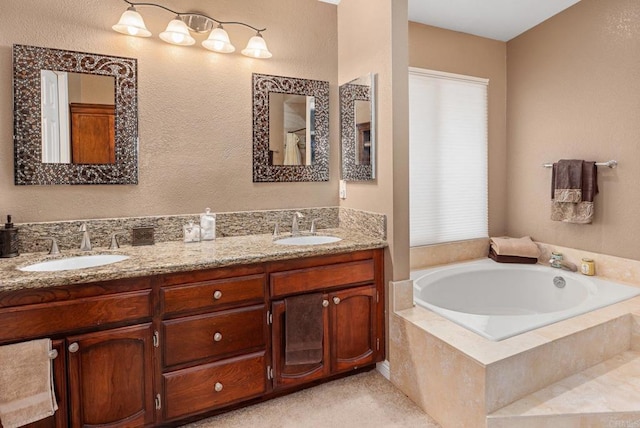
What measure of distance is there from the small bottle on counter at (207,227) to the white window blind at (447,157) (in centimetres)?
164

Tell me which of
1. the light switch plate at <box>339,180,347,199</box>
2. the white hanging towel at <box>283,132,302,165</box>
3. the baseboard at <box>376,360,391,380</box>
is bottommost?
the baseboard at <box>376,360,391,380</box>

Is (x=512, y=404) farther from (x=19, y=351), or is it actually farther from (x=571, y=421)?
(x=19, y=351)

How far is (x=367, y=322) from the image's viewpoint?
226cm

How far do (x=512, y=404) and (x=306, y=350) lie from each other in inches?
40.3

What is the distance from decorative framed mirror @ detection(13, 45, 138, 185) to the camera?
76.7 inches

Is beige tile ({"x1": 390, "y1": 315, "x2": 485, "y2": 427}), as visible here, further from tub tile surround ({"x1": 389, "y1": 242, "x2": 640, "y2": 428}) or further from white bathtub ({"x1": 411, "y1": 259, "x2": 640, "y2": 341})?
white bathtub ({"x1": 411, "y1": 259, "x2": 640, "y2": 341})

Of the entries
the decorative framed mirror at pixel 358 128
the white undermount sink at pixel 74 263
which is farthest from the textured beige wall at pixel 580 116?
the white undermount sink at pixel 74 263

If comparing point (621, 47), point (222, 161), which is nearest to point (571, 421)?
point (222, 161)

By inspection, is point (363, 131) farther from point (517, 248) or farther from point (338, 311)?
point (517, 248)

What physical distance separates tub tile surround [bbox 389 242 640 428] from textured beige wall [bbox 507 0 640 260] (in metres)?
0.74

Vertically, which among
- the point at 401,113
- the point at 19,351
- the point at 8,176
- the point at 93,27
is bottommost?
the point at 19,351

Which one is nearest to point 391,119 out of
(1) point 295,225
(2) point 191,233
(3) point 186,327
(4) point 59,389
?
(1) point 295,225

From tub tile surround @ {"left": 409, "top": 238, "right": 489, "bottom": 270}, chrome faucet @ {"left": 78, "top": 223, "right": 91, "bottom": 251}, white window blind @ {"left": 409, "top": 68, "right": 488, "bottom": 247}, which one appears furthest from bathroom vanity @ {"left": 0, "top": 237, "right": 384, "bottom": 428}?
white window blind @ {"left": 409, "top": 68, "right": 488, "bottom": 247}

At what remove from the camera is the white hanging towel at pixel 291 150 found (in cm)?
262
